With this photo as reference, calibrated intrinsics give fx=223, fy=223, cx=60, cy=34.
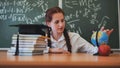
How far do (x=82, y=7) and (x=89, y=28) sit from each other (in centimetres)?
32

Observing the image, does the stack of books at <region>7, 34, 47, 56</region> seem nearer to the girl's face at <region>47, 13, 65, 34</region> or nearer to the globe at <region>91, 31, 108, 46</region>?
the globe at <region>91, 31, 108, 46</region>

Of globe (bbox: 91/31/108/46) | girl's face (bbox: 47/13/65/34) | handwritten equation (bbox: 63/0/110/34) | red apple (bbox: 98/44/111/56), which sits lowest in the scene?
red apple (bbox: 98/44/111/56)

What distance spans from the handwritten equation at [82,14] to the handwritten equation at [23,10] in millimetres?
358

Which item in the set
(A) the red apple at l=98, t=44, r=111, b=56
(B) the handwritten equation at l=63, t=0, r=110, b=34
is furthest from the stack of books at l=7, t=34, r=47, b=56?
(B) the handwritten equation at l=63, t=0, r=110, b=34

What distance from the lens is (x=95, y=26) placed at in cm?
320

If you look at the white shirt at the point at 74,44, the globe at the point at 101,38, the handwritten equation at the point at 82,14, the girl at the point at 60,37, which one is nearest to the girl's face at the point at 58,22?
the girl at the point at 60,37

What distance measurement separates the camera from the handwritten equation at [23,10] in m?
3.26

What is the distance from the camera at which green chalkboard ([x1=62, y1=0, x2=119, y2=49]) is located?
319cm

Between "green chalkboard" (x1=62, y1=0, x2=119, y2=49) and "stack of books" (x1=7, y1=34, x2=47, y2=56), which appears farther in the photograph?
"green chalkboard" (x1=62, y1=0, x2=119, y2=49)

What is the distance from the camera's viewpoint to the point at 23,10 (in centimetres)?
327

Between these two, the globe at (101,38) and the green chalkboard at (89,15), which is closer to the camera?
the globe at (101,38)

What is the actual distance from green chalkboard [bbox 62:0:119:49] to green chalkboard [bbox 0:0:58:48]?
0.27 metres

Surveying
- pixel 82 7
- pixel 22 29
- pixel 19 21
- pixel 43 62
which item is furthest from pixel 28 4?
pixel 43 62

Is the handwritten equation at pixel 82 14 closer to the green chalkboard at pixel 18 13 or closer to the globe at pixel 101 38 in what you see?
the green chalkboard at pixel 18 13
